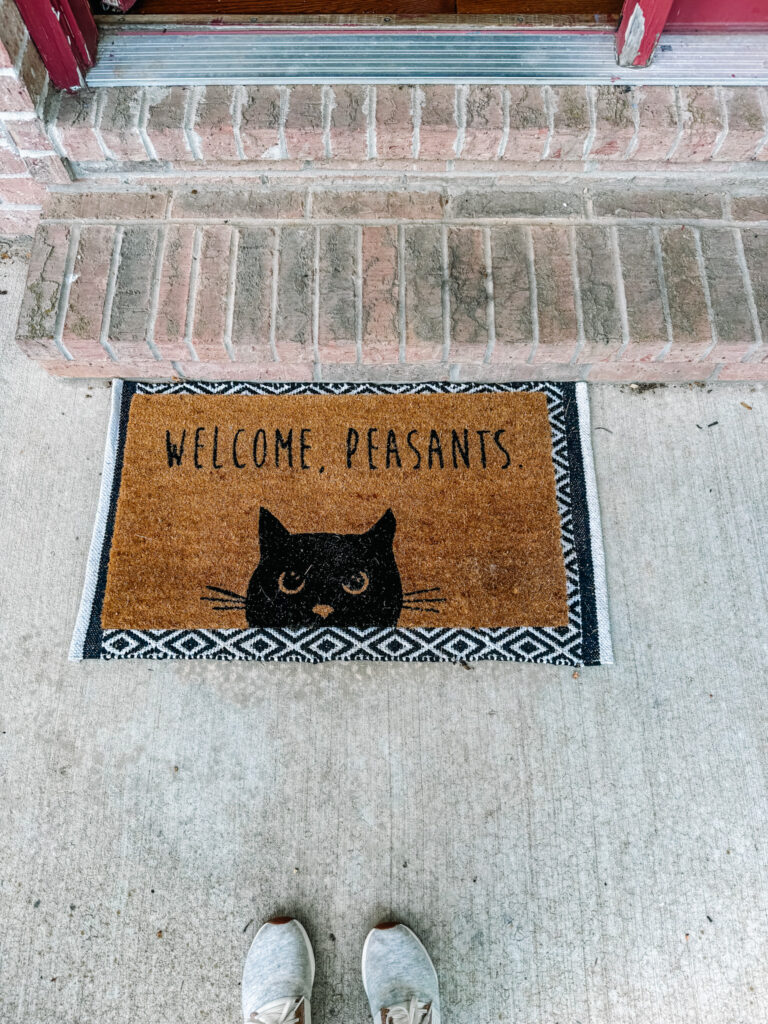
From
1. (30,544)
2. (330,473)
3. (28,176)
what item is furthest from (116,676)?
(28,176)

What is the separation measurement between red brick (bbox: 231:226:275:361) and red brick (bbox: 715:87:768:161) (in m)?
1.16

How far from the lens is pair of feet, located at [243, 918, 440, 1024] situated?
136cm

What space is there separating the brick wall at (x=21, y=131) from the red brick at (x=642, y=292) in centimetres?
148

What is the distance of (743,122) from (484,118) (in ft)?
2.04

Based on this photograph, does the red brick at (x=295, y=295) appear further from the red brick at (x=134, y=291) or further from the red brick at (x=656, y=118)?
the red brick at (x=656, y=118)

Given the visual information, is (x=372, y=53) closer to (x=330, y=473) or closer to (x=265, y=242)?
(x=265, y=242)

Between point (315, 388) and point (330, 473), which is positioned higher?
point (315, 388)

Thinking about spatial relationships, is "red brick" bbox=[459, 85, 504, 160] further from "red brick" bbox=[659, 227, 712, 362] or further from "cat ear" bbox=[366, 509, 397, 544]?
"cat ear" bbox=[366, 509, 397, 544]

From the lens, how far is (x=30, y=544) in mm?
1710

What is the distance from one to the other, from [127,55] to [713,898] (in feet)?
8.26

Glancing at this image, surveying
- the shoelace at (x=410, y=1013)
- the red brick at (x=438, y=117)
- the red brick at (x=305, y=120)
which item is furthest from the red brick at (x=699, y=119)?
the shoelace at (x=410, y=1013)

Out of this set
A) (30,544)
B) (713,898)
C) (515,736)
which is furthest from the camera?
(30,544)

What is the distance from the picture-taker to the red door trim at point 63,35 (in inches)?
54.2

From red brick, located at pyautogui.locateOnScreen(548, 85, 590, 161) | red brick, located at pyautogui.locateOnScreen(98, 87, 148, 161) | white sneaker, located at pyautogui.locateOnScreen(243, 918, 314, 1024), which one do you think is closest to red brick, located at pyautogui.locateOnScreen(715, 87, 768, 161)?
red brick, located at pyautogui.locateOnScreen(548, 85, 590, 161)
